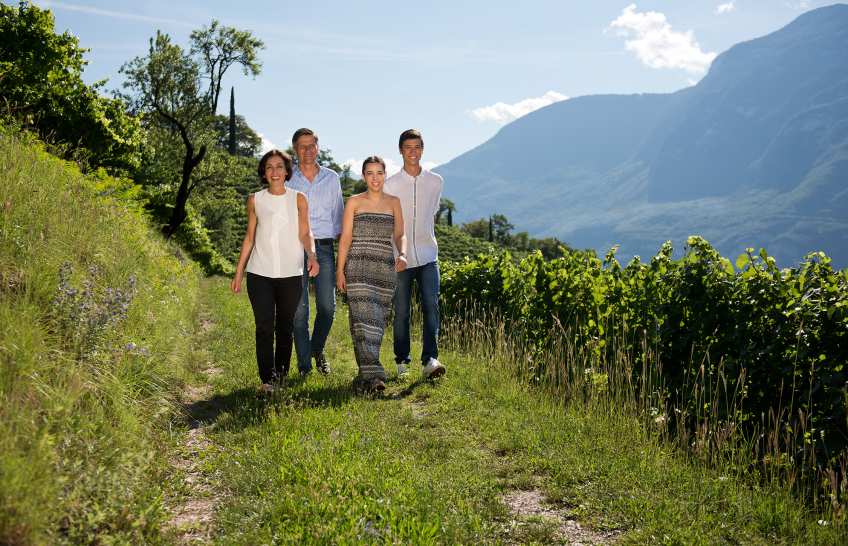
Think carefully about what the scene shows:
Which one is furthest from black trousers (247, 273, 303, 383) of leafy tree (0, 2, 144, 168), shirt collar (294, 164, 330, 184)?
leafy tree (0, 2, 144, 168)

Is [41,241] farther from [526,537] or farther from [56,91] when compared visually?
[56,91]

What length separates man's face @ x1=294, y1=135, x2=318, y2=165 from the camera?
5656 mm

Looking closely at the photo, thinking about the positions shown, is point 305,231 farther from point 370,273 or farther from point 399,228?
point 399,228

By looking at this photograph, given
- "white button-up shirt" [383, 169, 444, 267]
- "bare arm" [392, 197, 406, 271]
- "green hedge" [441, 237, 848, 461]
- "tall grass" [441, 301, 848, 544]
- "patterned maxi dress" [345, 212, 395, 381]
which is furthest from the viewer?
"white button-up shirt" [383, 169, 444, 267]

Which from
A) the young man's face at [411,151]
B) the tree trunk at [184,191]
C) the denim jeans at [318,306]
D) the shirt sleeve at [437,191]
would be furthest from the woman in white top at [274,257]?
the tree trunk at [184,191]

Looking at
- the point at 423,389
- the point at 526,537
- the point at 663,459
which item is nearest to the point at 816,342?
the point at 663,459

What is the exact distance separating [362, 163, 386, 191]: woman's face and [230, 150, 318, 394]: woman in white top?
26.5 inches

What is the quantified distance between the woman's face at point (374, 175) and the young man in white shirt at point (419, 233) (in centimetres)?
50

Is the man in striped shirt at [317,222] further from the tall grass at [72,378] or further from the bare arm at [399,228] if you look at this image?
the tall grass at [72,378]

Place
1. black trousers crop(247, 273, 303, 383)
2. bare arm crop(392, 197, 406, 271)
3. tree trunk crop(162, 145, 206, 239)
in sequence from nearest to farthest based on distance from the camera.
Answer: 1. black trousers crop(247, 273, 303, 383)
2. bare arm crop(392, 197, 406, 271)
3. tree trunk crop(162, 145, 206, 239)

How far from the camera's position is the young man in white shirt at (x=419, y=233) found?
589 cm

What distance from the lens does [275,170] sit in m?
5.14

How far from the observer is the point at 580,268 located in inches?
280

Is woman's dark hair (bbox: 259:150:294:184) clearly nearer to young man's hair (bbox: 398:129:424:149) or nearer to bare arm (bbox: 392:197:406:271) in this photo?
bare arm (bbox: 392:197:406:271)
